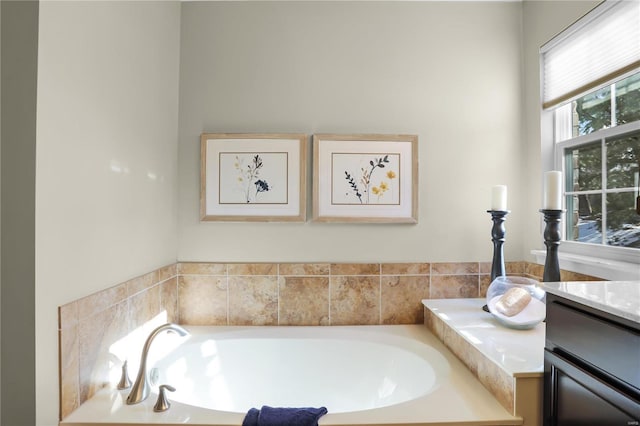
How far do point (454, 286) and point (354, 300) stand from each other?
25.3 inches

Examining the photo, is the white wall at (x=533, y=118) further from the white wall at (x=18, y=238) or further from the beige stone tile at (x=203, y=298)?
the white wall at (x=18, y=238)

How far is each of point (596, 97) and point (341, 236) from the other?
1.55 meters

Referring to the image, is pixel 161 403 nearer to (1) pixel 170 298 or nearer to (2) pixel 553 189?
(1) pixel 170 298

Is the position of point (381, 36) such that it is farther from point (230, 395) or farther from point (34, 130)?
point (230, 395)

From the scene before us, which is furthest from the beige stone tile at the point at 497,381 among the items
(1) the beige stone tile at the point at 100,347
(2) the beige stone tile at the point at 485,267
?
(1) the beige stone tile at the point at 100,347

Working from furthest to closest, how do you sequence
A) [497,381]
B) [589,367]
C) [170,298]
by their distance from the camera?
[170,298] → [497,381] → [589,367]

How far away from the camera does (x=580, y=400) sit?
104 centimetres

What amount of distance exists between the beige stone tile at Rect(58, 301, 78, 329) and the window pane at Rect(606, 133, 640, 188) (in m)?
2.40

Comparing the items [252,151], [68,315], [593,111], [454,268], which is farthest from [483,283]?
[68,315]

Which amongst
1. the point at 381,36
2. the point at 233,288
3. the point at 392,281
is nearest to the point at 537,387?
the point at 392,281

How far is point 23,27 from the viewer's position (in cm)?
111

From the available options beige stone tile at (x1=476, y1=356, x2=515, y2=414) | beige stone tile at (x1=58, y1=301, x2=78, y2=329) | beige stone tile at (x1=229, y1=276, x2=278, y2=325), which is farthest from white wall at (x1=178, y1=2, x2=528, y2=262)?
beige stone tile at (x1=58, y1=301, x2=78, y2=329)

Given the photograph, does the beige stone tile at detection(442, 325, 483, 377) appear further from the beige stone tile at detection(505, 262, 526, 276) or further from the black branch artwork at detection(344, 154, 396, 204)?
the black branch artwork at detection(344, 154, 396, 204)

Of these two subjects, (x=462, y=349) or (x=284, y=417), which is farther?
(x=462, y=349)
